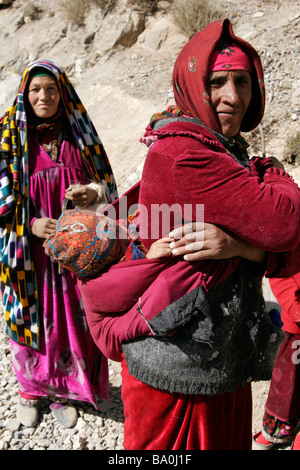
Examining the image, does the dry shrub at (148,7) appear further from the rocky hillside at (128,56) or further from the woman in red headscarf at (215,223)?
the woman in red headscarf at (215,223)

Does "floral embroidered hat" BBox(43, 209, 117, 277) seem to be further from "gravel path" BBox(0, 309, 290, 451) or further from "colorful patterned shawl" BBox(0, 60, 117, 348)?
"gravel path" BBox(0, 309, 290, 451)

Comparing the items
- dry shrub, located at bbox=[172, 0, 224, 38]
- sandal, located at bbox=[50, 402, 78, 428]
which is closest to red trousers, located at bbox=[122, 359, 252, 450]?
sandal, located at bbox=[50, 402, 78, 428]

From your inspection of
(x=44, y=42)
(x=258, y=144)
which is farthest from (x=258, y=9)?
(x=44, y=42)

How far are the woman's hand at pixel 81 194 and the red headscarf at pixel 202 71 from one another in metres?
1.05

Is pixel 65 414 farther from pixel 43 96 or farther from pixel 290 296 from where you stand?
pixel 43 96

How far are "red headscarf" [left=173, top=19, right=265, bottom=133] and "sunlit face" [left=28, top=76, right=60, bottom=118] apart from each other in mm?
1336

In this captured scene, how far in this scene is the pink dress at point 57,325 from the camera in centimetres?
275

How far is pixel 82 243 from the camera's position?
1.44 m

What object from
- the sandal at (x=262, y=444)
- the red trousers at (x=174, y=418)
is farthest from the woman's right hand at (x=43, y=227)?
the sandal at (x=262, y=444)

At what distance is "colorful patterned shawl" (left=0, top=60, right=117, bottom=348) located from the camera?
2664 mm

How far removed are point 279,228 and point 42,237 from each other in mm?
1733

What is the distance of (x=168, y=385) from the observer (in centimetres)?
149

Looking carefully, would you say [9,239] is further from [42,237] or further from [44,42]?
[44,42]

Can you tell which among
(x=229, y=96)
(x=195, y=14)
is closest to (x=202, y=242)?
(x=229, y=96)
